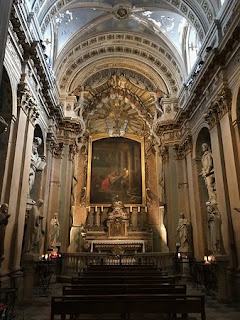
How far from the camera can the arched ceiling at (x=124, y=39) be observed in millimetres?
11789

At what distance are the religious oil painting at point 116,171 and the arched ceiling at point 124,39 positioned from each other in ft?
10.8

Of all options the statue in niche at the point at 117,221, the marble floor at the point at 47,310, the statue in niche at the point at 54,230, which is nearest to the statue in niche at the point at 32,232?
the marble floor at the point at 47,310

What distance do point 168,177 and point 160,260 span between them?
179 inches

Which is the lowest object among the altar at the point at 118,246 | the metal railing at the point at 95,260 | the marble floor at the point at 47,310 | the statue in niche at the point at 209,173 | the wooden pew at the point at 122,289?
the marble floor at the point at 47,310

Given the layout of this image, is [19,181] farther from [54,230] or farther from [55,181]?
[55,181]

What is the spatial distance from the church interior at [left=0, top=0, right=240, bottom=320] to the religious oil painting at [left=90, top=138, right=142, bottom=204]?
7 centimetres

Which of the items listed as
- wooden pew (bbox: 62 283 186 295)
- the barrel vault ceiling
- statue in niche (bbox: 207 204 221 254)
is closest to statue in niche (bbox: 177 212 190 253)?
statue in niche (bbox: 207 204 221 254)

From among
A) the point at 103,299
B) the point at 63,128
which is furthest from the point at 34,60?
the point at 103,299

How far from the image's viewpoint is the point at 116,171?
689 inches

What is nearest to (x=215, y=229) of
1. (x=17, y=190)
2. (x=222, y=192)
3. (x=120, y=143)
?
(x=222, y=192)

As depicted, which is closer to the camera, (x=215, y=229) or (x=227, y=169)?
(x=215, y=229)

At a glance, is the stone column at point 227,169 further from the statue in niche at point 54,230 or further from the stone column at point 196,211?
the statue in niche at point 54,230

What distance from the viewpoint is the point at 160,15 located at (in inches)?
524

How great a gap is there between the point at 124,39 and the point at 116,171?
25.7 feet
